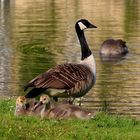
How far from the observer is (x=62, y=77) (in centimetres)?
1574

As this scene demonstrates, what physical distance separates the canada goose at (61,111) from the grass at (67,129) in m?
0.23

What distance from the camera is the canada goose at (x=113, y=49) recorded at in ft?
119

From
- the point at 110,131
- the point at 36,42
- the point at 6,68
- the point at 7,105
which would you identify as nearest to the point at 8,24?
the point at 36,42

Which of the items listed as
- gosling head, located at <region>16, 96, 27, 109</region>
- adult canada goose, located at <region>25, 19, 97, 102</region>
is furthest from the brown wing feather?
gosling head, located at <region>16, 96, 27, 109</region>

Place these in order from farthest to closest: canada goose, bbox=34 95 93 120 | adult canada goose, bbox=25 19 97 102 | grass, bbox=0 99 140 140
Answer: adult canada goose, bbox=25 19 97 102
canada goose, bbox=34 95 93 120
grass, bbox=0 99 140 140

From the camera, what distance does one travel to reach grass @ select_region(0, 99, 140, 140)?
38.9ft

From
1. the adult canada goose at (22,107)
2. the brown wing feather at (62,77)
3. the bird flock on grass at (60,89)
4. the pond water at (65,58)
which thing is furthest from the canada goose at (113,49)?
the adult canada goose at (22,107)

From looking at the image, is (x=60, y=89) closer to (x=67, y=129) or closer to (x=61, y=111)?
(x=61, y=111)

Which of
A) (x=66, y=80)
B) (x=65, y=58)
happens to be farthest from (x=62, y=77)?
(x=65, y=58)

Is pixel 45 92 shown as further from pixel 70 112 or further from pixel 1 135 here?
pixel 1 135

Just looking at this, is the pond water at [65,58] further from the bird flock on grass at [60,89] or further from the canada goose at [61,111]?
the canada goose at [61,111]

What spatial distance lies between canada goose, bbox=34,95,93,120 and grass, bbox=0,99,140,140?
0.76ft

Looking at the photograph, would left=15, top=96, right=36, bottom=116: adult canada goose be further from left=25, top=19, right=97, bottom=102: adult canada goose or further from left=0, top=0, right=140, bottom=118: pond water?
left=0, top=0, right=140, bottom=118: pond water

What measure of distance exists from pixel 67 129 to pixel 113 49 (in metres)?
25.9
